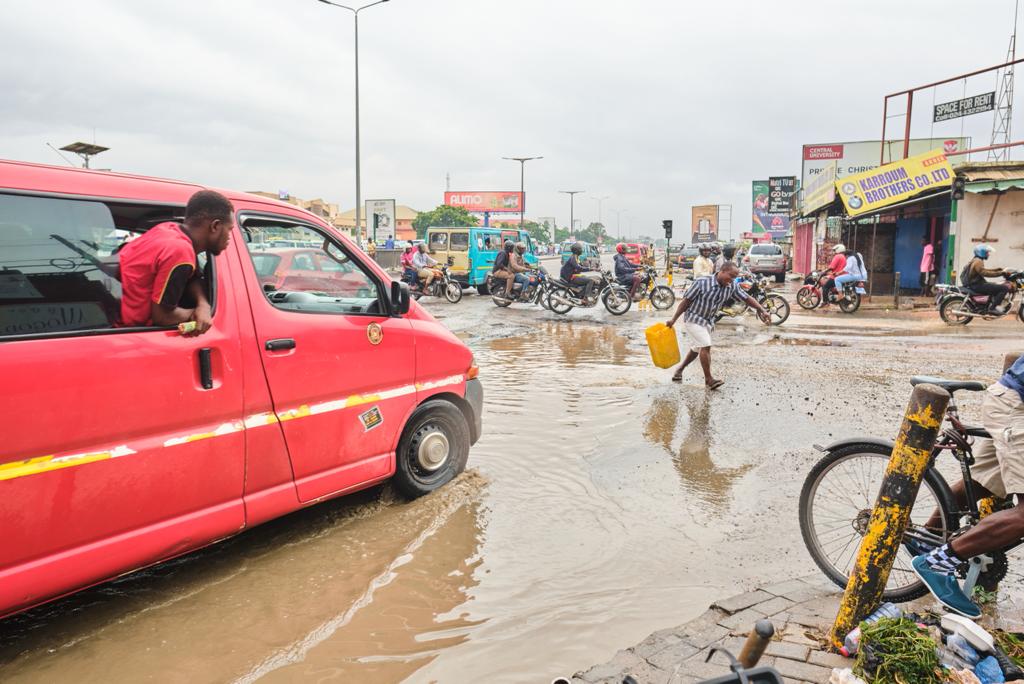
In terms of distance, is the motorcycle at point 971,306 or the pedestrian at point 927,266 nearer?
the motorcycle at point 971,306

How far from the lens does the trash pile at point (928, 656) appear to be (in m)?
2.31

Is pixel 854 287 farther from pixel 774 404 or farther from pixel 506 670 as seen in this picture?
pixel 506 670

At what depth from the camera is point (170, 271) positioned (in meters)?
3.00

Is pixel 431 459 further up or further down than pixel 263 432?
further down

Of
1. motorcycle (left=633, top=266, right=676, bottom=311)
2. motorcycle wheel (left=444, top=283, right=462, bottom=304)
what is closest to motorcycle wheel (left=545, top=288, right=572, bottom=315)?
motorcycle (left=633, top=266, right=676, bottom=311)

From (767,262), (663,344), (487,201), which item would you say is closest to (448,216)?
(487,201)

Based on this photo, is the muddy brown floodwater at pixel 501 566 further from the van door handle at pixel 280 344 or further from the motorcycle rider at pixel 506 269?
the motorcycle rider at pixel 506 269

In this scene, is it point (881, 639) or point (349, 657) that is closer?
point (881, 639)

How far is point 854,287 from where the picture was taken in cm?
1669

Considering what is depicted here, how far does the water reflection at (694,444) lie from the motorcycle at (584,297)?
26.5 ft

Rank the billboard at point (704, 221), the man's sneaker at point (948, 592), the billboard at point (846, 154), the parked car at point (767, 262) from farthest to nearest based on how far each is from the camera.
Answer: the billboard at point (704, 221) < the billboard at point (846, 154) < the parked car at point (767, 262) < the man's sneaker at point (948, 592)

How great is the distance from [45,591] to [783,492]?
13.9ft

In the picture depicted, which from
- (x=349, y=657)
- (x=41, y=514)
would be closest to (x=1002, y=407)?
(x=349, y=657)

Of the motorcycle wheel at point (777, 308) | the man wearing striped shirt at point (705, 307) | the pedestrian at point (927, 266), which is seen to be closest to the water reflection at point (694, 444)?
the man wearing striped shirt at point (705, 307)
